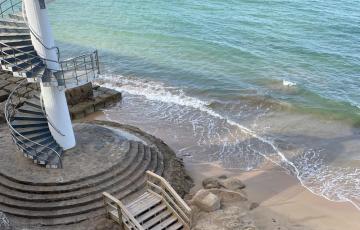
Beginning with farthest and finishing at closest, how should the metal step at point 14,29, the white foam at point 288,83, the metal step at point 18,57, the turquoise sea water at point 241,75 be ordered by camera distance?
1. the white foam at point 288,83
2. the turquoise sea water at point 241,75
3. the metal step at point 14,29
4. the metal step at point 18,57

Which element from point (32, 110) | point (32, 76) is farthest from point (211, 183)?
point (32, 76)

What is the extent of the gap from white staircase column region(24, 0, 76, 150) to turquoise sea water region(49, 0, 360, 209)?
224 inches

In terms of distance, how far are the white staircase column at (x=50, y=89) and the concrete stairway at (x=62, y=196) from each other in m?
1.98

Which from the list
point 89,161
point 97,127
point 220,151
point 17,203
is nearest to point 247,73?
point 220,151

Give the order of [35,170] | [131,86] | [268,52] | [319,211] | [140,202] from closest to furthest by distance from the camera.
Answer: [140,202]
[35,170]
[319,211]
[131,86]
[268,52]

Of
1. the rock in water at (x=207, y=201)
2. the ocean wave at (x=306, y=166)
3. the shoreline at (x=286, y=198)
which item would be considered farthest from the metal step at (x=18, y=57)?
the ocean wave at (x=306, y=166)

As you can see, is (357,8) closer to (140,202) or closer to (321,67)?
(321,67)

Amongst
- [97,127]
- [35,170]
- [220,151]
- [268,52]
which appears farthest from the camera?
[268,52]

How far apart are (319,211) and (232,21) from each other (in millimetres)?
23677

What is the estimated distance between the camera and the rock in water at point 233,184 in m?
15.8

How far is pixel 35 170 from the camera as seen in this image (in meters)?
14.0

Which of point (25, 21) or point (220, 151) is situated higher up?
point (25, 21)

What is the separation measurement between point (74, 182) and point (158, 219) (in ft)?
9.92

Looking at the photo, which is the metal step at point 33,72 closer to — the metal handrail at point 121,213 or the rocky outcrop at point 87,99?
the metal handrail at point 121,213
